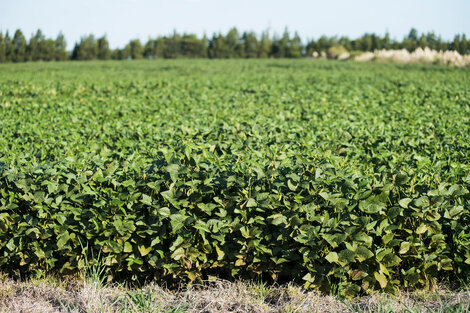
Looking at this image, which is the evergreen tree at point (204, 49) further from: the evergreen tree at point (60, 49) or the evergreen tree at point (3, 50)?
the evergreen tree at point (3, 50)

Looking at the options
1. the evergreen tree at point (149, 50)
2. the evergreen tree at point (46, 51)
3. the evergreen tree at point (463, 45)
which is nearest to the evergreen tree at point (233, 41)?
the evergreen tree at point (149, 50)

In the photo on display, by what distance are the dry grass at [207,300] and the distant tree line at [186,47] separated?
6154 cm

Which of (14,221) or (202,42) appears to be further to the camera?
(202,42)

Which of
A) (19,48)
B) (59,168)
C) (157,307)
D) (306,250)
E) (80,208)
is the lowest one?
(157,307)

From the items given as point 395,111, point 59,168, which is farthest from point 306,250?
point 395,111

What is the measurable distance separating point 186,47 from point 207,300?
67494 millimetres

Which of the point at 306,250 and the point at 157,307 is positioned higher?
the point at 306,250

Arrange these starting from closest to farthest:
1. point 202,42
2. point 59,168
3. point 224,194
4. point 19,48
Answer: point 224,194 → point 59,168 → point 19,48 → point 202,42

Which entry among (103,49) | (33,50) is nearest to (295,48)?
(103,49)

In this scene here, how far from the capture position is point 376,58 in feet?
132

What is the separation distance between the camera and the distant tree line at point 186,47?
60219 mm

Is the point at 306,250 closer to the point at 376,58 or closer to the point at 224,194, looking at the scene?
the point at 224,194

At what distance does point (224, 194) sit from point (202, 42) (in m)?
66.1

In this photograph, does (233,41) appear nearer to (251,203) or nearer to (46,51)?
(46,51)
